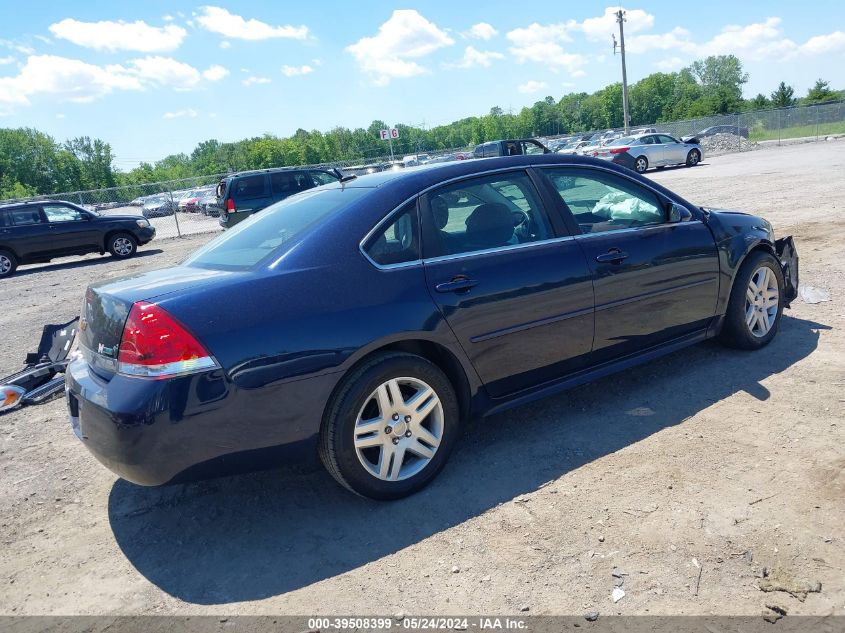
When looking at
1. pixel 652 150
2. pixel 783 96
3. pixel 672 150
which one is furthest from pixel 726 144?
pixel 783 96

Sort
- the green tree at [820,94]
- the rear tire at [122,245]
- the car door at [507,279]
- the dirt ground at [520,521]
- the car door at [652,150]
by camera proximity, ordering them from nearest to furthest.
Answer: the dirt ground at [520,521]
the car door at [507,279]
the rear tire at [122,245]
the car door at [652,150]
the green tree at [820,94]

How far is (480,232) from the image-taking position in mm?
3736

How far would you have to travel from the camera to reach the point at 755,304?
16.1 ft

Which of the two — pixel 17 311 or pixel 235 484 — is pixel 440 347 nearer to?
pixel 235 484

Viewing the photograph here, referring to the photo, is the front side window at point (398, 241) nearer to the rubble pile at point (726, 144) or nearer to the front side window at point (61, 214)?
the front side window at point (61, 214)

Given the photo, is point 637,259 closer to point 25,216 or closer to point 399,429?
point 399,429

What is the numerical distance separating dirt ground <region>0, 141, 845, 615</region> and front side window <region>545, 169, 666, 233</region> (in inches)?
45.5

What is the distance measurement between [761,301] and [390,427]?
330cm

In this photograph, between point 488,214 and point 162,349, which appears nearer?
point 162,349

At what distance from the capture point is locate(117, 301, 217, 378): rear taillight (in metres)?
2.82

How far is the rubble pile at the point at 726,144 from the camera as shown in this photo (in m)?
40.7

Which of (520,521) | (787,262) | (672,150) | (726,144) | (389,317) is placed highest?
(726,144)

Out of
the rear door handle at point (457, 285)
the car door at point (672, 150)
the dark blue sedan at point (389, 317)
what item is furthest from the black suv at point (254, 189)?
the car door at point (672, 150)

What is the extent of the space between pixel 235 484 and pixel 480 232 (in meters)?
2.02
